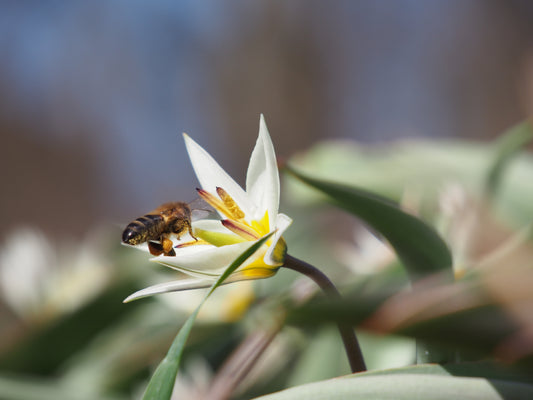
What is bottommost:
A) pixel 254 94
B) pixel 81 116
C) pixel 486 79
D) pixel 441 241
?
pixel 81 116

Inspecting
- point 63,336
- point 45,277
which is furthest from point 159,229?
point 45,277

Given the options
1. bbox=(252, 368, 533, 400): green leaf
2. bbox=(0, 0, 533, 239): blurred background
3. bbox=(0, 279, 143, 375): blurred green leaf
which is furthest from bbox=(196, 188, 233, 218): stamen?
bbox=(0, 0, 533, 239): blurred background

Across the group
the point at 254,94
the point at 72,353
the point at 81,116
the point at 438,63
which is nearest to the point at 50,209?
the point at 81,116

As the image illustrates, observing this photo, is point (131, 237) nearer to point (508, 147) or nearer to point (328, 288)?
point (328, 288)

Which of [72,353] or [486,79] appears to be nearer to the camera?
[72,353]

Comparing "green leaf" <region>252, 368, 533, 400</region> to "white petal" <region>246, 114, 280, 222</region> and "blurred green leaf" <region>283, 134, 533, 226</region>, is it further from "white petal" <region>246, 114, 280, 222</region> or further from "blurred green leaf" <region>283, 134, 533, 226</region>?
"blurred green leaf" <region>283, 134, 533, 226</region>

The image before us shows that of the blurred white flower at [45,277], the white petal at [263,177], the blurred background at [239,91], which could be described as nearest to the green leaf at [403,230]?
the white petal at [263,177]

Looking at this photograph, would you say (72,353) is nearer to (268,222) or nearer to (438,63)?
(268,222)
